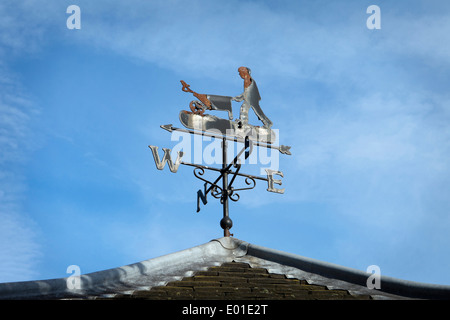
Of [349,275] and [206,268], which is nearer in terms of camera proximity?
[349,275]

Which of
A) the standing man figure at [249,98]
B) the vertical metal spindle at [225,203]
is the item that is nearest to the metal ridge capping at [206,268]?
the vertical metal spindle at [225,203]

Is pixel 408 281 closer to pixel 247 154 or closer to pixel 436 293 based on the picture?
pixel 436 293

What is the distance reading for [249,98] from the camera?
699 centimetres

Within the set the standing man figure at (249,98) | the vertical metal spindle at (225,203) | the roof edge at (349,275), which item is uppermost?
the standing man figure at (249,98)

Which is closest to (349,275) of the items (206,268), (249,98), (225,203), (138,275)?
(206,268)

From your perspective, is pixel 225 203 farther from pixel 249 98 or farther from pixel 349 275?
pixel 349 275

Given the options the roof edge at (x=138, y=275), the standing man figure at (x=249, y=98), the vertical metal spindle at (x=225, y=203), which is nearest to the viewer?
the roof edge at (x=138, y=275)

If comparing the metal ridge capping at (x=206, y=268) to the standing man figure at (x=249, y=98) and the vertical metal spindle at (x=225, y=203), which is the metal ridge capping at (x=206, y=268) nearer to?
the vertical metal spindle at (x=225, y=203)

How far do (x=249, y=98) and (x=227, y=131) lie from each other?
68 cm

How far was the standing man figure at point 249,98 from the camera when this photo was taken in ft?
22.6

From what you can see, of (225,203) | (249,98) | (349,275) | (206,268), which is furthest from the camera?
(249,98)
